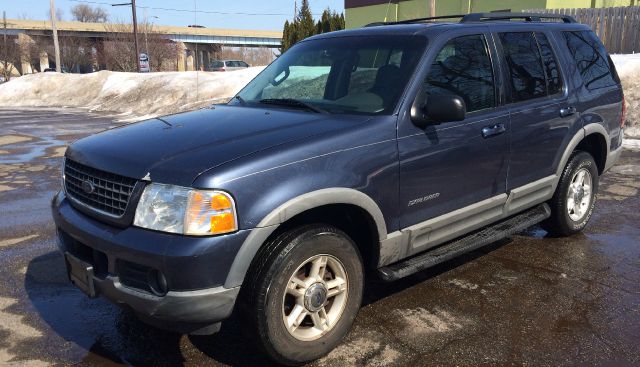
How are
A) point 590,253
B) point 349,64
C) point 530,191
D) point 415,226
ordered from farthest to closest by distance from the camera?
point 590,253, point 530,191, point 349,64, point 415,226

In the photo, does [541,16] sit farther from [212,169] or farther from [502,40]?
[212,169]

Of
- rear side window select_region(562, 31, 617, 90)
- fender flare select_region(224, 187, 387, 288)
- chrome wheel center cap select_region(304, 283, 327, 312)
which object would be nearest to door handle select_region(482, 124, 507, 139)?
fender flare select_region(224, 187, 387, 288)

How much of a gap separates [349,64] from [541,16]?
232cm

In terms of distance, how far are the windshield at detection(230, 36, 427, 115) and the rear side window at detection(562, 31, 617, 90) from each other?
6.83 ft

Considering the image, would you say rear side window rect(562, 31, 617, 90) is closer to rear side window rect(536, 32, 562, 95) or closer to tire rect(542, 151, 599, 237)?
rear side window rect(536, 32, 562, 95)

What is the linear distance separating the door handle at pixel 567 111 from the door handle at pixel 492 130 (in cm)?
91

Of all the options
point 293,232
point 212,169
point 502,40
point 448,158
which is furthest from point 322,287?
point 502,40

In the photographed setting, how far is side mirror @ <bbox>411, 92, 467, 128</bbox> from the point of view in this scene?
340cm

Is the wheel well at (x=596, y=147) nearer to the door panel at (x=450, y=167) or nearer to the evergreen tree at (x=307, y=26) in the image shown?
the door panel at (x=450, y=167)

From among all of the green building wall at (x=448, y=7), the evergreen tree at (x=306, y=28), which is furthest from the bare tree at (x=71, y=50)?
the evergreen tree at (x=306, y=28)

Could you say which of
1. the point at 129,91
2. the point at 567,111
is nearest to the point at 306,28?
the point at 129,91

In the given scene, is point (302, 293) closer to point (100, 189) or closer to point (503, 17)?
point (100, 189)

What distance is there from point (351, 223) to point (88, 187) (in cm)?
157

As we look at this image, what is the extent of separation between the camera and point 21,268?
185 inches
